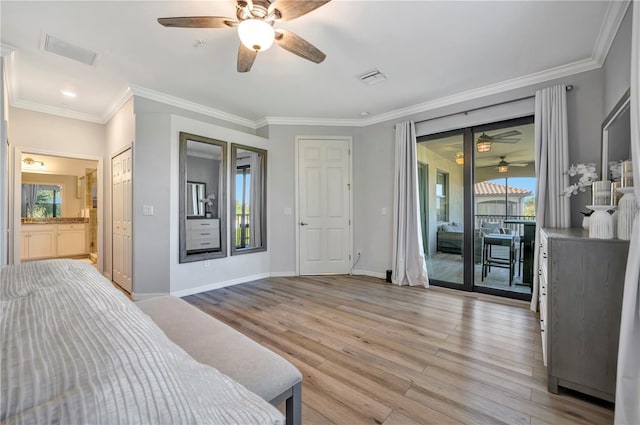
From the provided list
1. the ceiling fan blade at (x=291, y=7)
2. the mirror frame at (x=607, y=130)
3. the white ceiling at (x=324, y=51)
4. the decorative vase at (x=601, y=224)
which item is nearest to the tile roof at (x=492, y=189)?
the mirror frame at (x=607, y=130)

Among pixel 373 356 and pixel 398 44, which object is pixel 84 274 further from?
pixel 398 44

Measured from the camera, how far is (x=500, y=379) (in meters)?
1.76

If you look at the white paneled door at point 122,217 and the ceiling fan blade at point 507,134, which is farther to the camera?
the white paneled door at point 122,217

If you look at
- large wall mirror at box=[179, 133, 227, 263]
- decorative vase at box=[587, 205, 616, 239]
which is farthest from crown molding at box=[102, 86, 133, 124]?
decorative vase at box=[587, 205, 616, 239]

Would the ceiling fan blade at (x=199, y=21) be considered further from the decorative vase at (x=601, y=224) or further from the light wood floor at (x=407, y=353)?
the decorative vase at (x=601, y=224)

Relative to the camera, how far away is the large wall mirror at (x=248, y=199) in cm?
414

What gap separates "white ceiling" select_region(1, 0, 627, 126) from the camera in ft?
6.87

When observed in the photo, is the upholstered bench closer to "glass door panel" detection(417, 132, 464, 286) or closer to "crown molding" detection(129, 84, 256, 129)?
"crown molding" detection(129, 84, 256, 129)

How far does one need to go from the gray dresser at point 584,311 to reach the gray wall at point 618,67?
135cm

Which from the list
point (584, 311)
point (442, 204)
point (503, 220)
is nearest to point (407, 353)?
point (584, 311)

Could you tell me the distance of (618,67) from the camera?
7.11ft

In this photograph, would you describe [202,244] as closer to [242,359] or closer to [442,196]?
[242,359]

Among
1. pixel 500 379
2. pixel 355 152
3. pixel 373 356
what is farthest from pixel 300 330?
pixel 355 152

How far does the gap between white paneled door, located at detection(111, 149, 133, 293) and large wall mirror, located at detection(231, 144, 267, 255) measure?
1.32m
